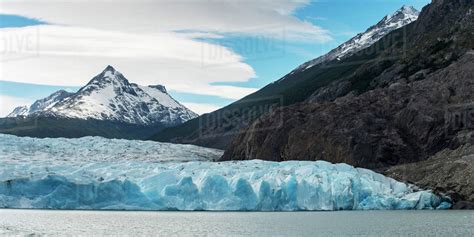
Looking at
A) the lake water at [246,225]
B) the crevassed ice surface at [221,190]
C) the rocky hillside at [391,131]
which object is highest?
the rocky hillside at [391,131]

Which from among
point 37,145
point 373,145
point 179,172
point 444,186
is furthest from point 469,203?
point 37,145

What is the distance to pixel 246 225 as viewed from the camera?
4891 cm

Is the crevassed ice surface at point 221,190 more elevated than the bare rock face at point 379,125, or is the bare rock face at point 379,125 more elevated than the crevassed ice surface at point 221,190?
the bare rock face at point 379,125

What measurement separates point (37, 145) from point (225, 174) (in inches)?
1704

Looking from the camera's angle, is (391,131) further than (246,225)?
Yes

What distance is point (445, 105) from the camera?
87750 millimetres

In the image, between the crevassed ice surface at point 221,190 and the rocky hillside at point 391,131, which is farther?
the rocky hillside at point 391,131

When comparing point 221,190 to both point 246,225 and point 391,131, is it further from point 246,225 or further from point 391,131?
point 391,131

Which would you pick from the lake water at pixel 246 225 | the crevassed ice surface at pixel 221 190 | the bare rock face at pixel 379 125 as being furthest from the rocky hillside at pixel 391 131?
the lake water at pixel 246 225

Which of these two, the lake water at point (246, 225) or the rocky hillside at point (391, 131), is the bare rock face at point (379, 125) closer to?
the rocky hillside at point (391, 131)

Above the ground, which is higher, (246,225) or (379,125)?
(379,125)

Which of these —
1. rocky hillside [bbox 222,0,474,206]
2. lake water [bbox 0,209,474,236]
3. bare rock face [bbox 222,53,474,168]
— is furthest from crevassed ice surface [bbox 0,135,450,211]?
bare rock face [bbox 222,53,474,168]

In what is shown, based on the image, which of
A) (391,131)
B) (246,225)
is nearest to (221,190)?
(246,225)

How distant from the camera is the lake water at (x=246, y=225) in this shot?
138ft
